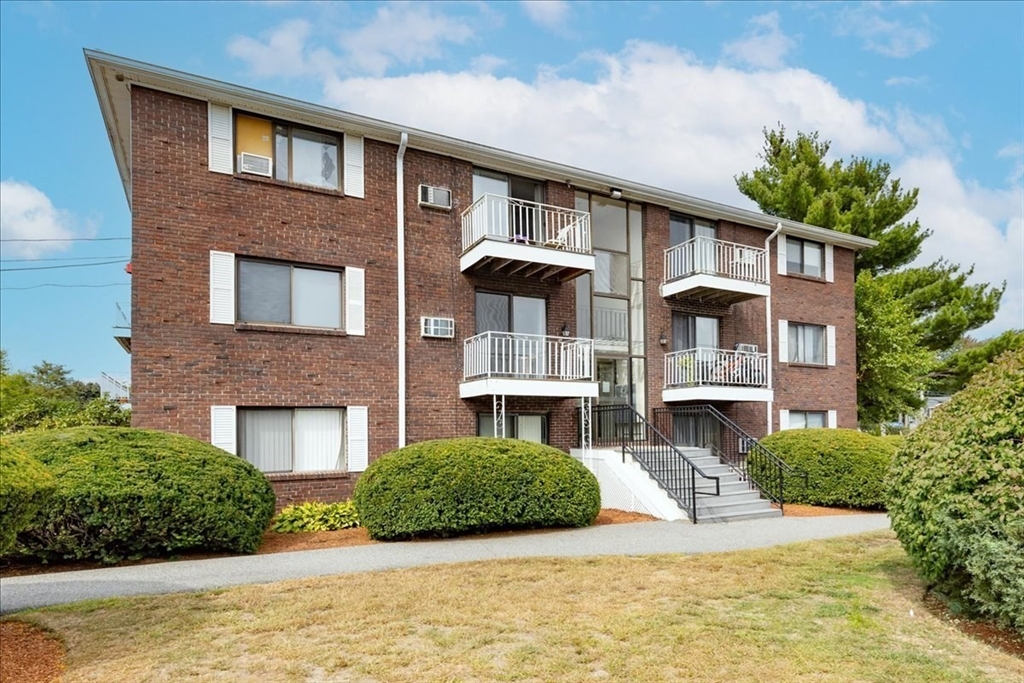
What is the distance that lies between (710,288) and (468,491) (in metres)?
8.83

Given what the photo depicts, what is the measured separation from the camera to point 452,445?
991 cm

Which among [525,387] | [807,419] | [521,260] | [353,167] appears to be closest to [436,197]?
[353,167]

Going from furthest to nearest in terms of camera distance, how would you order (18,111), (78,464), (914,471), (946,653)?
(18,111) → (78,464) → (914,471) → (946,653)

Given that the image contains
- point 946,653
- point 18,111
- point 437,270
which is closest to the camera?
point 946,653

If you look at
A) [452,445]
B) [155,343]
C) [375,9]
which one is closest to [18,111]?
[375,9]

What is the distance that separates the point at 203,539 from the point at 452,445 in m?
3.68

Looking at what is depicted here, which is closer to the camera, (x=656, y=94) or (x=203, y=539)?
(x=203, y=539)

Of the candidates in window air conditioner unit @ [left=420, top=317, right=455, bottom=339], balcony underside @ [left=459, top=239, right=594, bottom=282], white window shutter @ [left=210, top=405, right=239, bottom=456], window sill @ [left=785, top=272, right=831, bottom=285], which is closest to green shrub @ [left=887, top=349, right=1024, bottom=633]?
balcony underside @ [left=459, top=239, right=594, bottom=282]

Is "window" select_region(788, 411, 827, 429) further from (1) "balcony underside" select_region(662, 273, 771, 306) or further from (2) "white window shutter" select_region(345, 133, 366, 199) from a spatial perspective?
(2) "white window shutter" select_region(345, 133, 366, 199)

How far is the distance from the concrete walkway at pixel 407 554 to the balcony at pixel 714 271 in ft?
19.9

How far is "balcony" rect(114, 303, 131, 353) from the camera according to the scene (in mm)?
13852

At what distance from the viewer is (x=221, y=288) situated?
1083cm

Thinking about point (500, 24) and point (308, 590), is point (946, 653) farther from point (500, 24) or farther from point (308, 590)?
point (500, 24)

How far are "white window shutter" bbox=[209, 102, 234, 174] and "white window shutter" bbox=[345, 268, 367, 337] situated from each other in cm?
277
